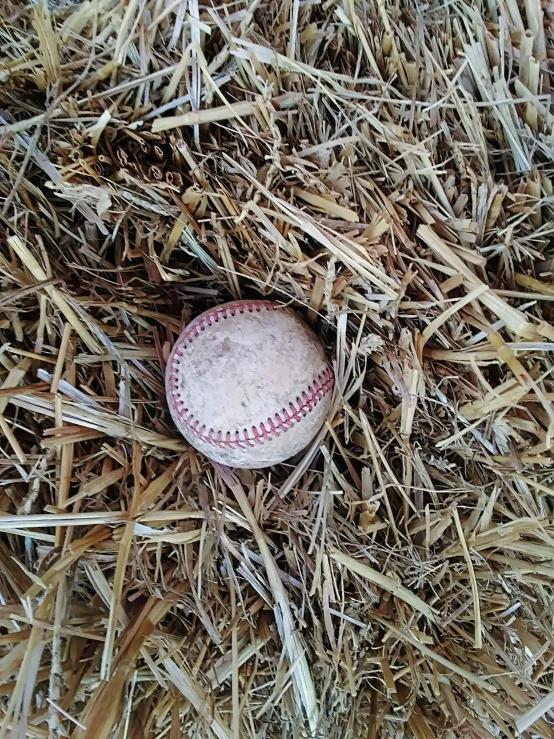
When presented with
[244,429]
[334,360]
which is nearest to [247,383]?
[244,429]

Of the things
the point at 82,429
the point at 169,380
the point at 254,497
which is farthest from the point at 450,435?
the point at 82,429

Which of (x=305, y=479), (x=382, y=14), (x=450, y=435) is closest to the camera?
(x=382, y=14)

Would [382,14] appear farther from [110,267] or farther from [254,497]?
[254,497]

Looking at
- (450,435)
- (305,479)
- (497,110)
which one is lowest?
(305,479)

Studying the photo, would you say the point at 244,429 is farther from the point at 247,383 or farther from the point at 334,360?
the point at 334,360
